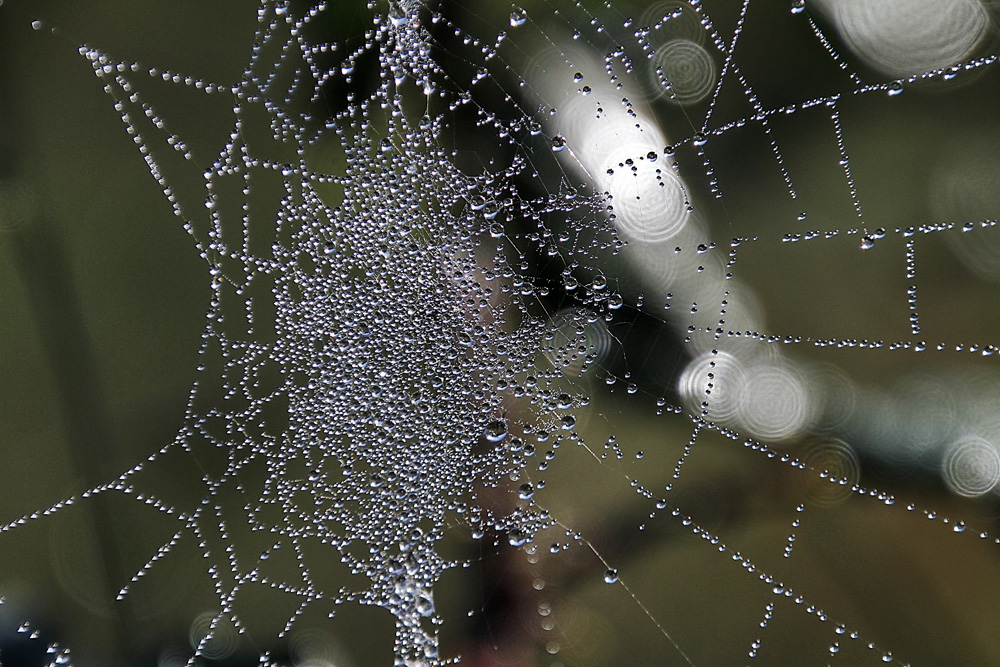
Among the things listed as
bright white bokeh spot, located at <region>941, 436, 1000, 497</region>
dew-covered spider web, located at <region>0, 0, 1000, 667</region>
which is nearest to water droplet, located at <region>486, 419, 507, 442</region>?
dew-covered spider web, located at <region>0, 0, 1000, 667</region>

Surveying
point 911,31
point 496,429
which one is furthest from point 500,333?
point 911,31

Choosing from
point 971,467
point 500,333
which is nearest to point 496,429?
point 500,333

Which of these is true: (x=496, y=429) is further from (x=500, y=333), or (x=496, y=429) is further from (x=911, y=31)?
(x=911, y=31)

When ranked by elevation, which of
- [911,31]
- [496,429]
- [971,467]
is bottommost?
[496,429]

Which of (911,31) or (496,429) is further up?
(911,31)

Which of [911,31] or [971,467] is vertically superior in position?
[911,31]

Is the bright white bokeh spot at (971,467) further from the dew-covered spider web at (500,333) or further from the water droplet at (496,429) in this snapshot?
the water droplet at (496,429)

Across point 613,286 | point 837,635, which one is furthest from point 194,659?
point 837,635

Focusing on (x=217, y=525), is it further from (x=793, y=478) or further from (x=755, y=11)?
(x=755, y=11)
